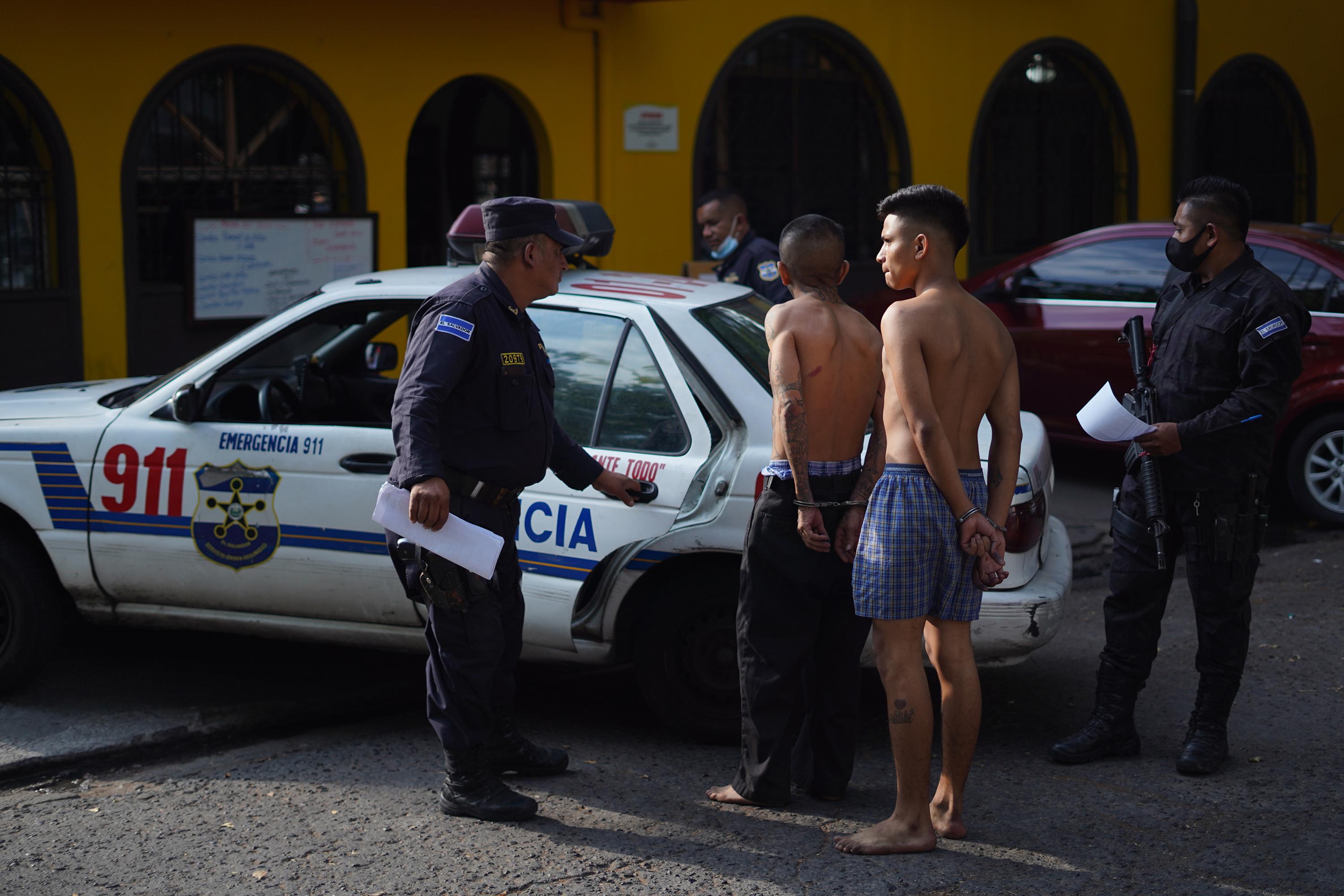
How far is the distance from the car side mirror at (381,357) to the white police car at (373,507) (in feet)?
1.69

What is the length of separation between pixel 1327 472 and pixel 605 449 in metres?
4.92

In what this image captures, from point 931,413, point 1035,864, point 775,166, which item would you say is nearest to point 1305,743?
point 1035,864

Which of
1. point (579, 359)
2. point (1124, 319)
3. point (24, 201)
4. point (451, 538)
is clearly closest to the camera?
point (451, 538)

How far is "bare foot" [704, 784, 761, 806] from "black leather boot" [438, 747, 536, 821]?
524 millimetres

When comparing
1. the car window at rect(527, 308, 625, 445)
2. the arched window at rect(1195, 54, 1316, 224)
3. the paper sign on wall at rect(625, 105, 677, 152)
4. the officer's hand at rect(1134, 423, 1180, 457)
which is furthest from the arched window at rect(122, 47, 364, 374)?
the arched window at rect(1195, 54, 1316, 224)

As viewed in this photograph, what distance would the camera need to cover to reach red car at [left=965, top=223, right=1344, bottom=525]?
7586mm

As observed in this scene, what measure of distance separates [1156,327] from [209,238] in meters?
6.43

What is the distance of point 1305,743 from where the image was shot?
4.62 metres

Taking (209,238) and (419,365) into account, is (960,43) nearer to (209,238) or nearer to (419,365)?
(209,238)

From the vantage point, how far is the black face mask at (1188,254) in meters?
4.43

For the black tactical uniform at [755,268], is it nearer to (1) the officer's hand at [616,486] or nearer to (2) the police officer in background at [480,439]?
(1) the officer's hand at [616,486]

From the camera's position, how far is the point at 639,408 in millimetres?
4617

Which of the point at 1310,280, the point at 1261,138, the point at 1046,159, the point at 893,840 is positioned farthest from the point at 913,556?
the point at 1261,138

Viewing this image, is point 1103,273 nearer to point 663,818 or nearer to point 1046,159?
point 663,818
